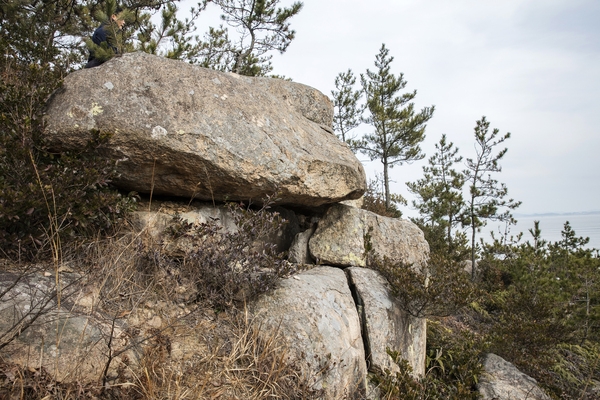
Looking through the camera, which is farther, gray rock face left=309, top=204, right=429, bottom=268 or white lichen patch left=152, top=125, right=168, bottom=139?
gray rock face left=309, top=204, right=429, bottom=268

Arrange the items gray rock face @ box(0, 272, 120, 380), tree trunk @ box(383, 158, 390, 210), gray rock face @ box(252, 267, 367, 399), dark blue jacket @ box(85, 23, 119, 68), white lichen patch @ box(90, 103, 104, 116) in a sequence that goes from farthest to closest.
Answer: tree trunk @ box(383, 158, 390, 210)
dark blue jacket @ box(85, 23, 119, 68)
white lichen patch @ box(90, 103, 104, 116)
gray rock face @ box(252, 267, 367, 399)
gray rock face @ box(0, 272, 120, 380)

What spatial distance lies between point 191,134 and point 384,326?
10.4ft

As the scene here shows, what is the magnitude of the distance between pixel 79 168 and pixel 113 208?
49cm

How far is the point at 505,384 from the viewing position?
5.14 meters

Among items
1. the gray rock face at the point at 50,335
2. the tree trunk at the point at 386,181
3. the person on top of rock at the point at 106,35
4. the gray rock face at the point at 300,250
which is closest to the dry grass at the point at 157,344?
the gray rock face at the point at 50,335

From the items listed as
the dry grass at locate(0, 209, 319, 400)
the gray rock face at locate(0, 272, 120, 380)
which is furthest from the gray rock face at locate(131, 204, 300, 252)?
the gray rock face at locate(0, 272, 120, 380)

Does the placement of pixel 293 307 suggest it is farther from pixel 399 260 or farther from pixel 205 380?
pixel 399 260

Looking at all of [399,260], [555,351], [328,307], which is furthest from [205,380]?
[555,351]

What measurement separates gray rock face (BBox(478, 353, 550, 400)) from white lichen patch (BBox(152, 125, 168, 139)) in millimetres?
4721

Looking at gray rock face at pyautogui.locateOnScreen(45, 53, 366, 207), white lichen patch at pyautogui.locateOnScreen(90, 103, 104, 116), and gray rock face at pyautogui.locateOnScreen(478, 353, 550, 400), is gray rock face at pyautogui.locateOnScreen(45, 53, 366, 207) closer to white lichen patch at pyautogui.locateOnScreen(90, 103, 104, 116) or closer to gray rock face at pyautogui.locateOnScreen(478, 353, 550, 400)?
white lichen patch at pyautogui.locateOnScreen(90, 103, 104, 116)

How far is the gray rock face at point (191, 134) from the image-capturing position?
13.5ft

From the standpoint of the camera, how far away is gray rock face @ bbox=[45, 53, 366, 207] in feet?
13.5

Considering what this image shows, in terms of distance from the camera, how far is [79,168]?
3.86m

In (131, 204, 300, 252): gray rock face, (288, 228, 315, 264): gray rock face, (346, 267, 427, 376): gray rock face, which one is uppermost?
(131, 204, 300, 252): gray rock face
